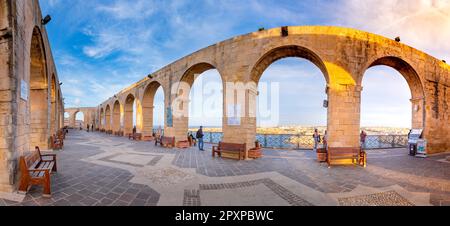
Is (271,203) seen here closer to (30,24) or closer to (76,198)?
(76,198)

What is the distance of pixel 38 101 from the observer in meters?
8.66

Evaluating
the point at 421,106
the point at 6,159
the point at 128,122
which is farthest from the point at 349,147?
the point at 128,122

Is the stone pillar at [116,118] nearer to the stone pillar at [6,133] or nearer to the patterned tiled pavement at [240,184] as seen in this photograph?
the patterned tiled pavement at [240,184]

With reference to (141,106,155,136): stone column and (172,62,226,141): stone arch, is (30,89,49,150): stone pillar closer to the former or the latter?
(172,62,226,141): stone arch

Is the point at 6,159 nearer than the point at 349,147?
Yes

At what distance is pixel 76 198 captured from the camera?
3611mm

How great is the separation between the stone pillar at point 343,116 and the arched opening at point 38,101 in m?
12.4

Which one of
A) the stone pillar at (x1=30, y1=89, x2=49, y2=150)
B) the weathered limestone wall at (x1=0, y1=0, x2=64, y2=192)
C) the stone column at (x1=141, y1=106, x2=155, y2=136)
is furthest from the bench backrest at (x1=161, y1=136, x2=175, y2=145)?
the weathered limestone wall at (x1=0, y1=0, x2=64, y2=192)

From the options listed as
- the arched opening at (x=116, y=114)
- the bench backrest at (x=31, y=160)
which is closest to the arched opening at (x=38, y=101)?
the bench backrest at (x=31, y=160)

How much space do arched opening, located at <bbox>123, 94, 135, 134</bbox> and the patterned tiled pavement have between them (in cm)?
1297

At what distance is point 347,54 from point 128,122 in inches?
755

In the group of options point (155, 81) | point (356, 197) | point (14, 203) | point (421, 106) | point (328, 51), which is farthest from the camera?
point (155, 81)

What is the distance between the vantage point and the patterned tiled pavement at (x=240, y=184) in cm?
365

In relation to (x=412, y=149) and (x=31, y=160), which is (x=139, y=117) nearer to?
(x=31, y=160)
